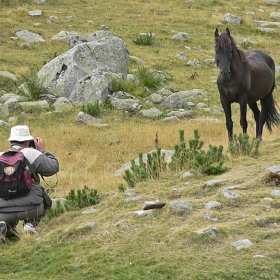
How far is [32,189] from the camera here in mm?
7414

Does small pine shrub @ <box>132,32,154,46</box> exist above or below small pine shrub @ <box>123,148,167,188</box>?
below

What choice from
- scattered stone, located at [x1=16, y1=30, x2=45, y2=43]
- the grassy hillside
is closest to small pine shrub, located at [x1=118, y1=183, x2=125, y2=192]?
the grassy hillside

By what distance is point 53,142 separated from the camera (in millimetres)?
13586

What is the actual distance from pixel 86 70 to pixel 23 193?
10860 mm

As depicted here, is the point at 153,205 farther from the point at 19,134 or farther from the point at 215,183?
the point at 19,134

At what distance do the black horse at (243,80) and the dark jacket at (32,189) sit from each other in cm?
491

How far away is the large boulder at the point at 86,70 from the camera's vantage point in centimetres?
1680

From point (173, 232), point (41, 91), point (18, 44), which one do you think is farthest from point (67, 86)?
point (173, 232)

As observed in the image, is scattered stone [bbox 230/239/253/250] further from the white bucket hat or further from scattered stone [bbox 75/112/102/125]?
scattered stone [bbox 75/112/102/125]

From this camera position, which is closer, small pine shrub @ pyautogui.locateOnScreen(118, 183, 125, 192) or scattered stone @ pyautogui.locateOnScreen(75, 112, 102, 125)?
small pine shrub @ pyautogui.locateOnScreen(118, 183, 125, 192)

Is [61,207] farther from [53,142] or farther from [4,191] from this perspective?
[53,142]

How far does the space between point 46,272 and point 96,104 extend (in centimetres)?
1005

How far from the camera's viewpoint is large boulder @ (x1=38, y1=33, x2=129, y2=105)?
1680 centimetres

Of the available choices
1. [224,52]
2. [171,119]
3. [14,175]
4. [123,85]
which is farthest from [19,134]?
[123,85]
